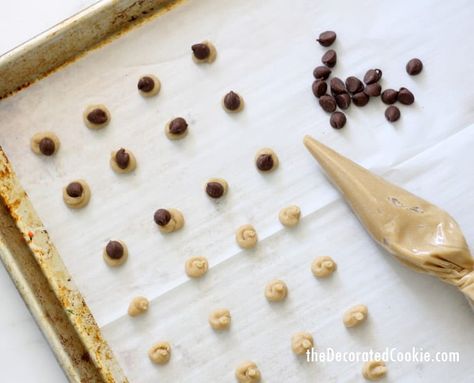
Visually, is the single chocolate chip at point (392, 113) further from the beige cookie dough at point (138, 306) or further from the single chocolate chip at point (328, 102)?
the beige cookie dough at point (138, 306)

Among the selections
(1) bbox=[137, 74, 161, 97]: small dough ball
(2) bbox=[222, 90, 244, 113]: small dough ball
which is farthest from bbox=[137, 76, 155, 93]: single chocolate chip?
(2) bbox=[222, 90, 244, 113]: small dough ball

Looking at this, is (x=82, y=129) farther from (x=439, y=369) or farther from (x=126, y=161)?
(x=439, y=369)

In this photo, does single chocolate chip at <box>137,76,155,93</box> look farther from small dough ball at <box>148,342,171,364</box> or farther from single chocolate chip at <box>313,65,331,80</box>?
small dough ball at <box>148,342,171,364</box>

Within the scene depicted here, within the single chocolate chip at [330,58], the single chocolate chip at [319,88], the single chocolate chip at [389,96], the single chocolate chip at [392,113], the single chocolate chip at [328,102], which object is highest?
the single chocolate chip at [330,58]

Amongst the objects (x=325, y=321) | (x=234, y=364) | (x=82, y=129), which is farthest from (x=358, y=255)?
(x=82, y=129)

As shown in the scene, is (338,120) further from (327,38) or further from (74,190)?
(74,190)

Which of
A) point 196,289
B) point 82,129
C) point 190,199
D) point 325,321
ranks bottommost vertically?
point 325,321

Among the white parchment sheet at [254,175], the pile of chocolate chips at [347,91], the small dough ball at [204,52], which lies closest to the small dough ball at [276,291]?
the white parchment sheet at [254,175]
